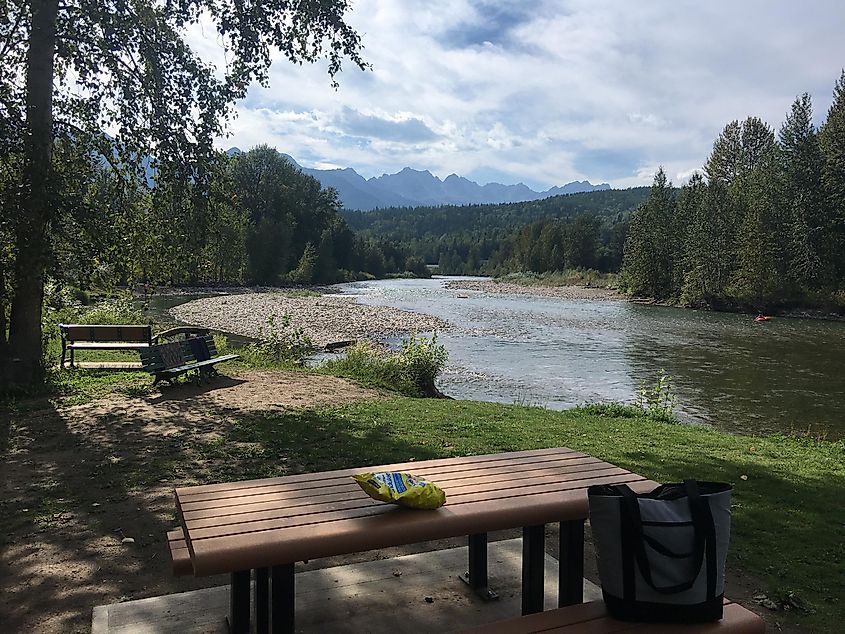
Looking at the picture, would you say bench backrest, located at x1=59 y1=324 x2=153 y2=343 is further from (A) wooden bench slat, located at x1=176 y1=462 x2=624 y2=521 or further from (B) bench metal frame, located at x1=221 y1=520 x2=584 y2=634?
(A) wooden bench slat, located at x1=176 y1=462 x2=624 y2=521

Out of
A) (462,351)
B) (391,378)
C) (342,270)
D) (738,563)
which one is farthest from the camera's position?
(342,270)

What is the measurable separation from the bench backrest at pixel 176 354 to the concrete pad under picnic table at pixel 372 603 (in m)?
7.44

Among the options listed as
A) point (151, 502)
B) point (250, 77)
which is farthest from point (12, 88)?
point (151, 502)

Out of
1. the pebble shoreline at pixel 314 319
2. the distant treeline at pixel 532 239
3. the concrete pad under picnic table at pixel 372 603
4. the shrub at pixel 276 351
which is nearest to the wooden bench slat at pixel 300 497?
the concrete pad under picnic table at pixel 372 603

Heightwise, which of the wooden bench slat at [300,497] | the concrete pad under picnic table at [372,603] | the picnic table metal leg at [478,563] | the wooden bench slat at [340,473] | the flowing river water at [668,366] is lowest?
the flowing river water at [668,366]

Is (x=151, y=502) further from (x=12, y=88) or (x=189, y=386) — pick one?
(x=12, y=88)

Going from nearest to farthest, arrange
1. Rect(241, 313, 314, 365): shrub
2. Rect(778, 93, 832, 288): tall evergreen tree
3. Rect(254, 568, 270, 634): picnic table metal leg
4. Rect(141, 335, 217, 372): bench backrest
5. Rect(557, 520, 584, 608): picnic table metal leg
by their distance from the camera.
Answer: Rect(254, 568, 270, 634): picnic table metal leg
Rect(557, 520, 584, 608): picnic table metal leg
Rect(141, 335, 217, 372): bench backrest
Rect(241, 313, 314, 365): shrub
Rect(778, 93, 832, 288): tall evergreen tree

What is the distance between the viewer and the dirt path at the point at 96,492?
157 inches

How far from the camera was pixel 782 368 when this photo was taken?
2108cm

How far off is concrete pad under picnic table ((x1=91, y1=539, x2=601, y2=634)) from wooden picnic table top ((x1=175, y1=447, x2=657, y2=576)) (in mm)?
752

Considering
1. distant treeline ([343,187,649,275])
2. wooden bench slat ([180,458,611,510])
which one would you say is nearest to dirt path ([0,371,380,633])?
wooden bench slat ([180,458,611,510])

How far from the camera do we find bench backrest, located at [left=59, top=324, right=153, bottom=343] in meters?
12.8

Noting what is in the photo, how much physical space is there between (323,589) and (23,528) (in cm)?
266

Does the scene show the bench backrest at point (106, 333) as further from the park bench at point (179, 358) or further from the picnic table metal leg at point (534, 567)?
the picnic table metal leg at point (534, 567)
